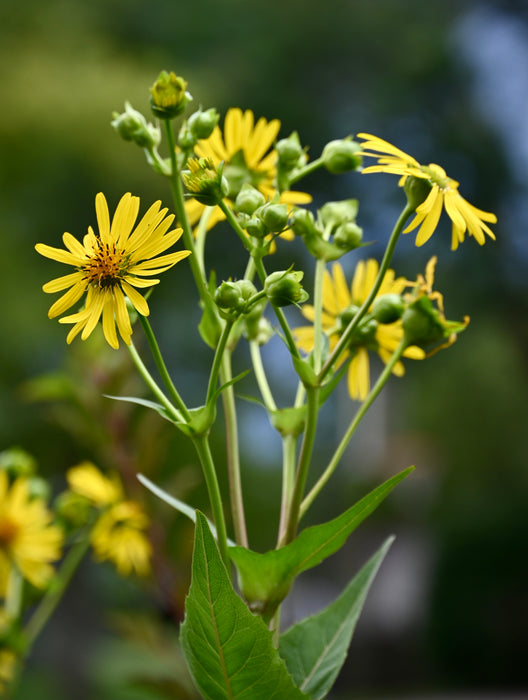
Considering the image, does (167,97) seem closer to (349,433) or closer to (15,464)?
(349,433)

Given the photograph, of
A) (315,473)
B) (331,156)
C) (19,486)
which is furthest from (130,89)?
(331,156)

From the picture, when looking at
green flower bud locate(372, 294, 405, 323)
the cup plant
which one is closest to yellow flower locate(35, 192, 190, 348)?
the cup plant

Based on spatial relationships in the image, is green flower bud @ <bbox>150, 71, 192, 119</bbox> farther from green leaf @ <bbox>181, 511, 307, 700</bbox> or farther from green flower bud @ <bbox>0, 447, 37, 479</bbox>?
green flower bud @ <bbox>0, 447, 37, 479</bbox>

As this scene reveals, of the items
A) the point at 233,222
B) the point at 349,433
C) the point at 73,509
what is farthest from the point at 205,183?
the point at 73,509

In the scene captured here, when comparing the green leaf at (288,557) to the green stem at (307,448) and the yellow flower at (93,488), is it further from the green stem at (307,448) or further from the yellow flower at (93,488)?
the yellow flower at (93,488)

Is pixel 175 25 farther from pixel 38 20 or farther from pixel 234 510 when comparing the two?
pixel 234 510
